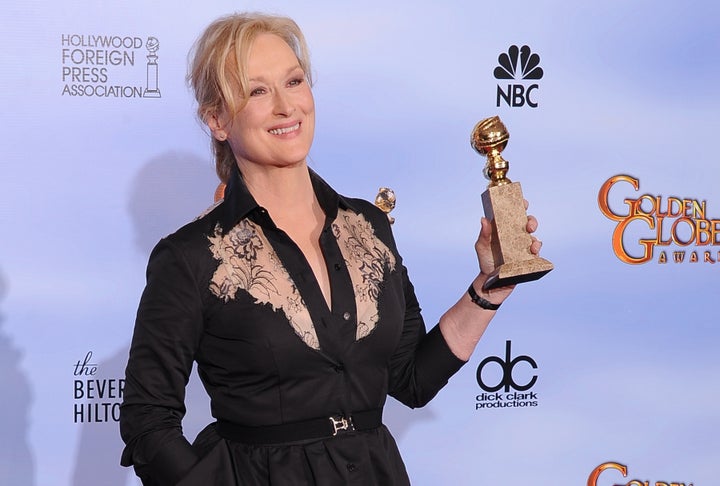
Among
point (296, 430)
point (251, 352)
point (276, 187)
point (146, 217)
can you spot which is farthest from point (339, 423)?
point (146, 217)

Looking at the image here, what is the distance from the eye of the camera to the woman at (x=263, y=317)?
4.99 feet

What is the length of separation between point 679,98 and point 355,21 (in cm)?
92

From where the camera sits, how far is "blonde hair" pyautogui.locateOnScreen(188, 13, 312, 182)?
5.14 ft

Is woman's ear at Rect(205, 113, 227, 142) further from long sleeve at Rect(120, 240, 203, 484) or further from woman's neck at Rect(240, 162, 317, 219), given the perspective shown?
long sleeve at Rect(120, 240, 203, 484)

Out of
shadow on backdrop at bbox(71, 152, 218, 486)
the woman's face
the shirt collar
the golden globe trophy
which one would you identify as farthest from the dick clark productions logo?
the woman's face

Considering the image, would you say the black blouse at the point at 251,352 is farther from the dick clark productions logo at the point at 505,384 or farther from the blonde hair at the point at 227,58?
the dick clark productions logo at the point at 505,384

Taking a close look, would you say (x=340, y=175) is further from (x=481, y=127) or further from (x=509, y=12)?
(x=481, y=127)

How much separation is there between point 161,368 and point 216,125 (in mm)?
398

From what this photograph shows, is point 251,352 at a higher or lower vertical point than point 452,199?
lower

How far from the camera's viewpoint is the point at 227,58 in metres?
1.58

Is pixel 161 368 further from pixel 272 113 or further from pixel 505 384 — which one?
pixel 505 384

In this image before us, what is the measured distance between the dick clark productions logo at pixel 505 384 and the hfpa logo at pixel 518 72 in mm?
637

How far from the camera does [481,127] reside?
1761mm

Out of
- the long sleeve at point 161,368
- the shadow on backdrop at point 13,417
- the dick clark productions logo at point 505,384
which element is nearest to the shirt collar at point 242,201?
the long sleeve at point 161,368
